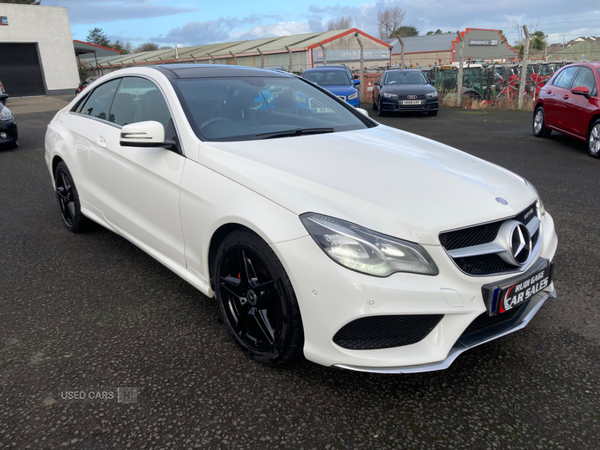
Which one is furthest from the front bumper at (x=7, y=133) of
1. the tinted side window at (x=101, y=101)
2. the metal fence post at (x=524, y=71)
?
the metal fence post at (x=524, y=71)

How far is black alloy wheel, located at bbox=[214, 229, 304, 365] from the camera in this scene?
7.35 feet

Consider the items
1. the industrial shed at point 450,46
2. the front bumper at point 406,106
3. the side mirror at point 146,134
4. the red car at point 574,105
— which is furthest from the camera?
the industrial shed at point 450,46

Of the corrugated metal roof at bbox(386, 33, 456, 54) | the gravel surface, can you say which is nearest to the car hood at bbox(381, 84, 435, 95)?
the gravel surface

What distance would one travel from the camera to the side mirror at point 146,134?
285 cm

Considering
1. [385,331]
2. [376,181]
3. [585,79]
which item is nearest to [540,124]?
[585,79]

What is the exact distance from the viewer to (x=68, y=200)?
456 centimetres

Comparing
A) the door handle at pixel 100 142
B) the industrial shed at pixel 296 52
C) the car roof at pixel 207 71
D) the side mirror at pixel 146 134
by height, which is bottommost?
the door handle at pixel 100 142

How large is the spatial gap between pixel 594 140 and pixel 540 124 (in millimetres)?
2163

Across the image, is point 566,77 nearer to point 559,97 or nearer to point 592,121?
point 559,97

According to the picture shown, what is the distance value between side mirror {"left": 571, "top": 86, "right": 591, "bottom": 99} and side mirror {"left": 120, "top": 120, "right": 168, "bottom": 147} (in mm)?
7488

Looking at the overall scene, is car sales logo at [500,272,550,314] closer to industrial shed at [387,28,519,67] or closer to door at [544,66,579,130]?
door at [544,66,579,130]

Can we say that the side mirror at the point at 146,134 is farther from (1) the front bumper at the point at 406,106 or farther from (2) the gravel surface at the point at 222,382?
(1) the front bumper at the point at 406,106

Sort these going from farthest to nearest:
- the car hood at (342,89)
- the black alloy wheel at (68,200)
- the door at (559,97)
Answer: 1. the car hood at (342,89)
2. the door at (559,97)
3. the black alloy wheel at (68,200)

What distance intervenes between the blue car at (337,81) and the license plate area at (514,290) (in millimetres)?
11093
